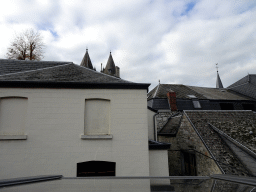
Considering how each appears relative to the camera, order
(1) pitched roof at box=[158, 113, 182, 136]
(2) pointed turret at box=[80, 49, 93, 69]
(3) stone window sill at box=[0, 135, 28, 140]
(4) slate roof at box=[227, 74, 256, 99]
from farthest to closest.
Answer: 1. (2) pointed turret at box=[80, 49, 93, 69]
2. (4) slate roof at box=[227, 74, 256, 99]
3. (1) pitched roof at box=[158, 113, 182, 136]
4. (3) stone window sill at box=[0, 135, 28, 140]

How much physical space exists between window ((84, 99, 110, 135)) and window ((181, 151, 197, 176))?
5.92m

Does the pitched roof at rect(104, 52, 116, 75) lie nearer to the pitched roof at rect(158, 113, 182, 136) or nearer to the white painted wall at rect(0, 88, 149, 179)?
the pitched roof at rect(158, 113, 182, 136)

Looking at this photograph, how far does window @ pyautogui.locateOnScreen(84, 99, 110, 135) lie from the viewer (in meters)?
5.80

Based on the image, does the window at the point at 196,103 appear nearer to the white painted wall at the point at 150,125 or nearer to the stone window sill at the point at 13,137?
the white painted wall at the point at 150,125

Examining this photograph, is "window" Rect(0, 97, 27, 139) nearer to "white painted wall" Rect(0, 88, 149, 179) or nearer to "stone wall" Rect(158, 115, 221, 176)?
"white painted wall" Rect(0, 88, 149, 179)

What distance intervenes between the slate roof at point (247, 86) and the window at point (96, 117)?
24872 millimetres

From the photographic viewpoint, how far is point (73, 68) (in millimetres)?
7590

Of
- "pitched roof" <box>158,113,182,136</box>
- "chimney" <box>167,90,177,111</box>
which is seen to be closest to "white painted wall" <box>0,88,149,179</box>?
"pitched roof" <box>158,113,182,136</box>

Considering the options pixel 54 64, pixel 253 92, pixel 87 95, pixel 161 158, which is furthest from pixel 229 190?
pixel 253 92

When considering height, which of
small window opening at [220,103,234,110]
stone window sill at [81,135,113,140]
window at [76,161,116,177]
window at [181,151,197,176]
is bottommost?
window at [181,151,197,176]

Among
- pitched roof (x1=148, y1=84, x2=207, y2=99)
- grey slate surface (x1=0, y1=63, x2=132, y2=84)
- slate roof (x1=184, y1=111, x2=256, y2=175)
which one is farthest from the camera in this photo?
pitched roof (x1=148, y1=84, x2=207, y2=99)

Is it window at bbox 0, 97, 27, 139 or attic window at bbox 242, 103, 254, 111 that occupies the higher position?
attic window at bbox 242, 103, 254, 111

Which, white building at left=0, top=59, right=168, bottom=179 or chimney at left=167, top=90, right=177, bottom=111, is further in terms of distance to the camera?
chimney at left=167, top=90, right=177, bottom=111

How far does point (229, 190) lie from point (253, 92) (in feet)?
87.6
